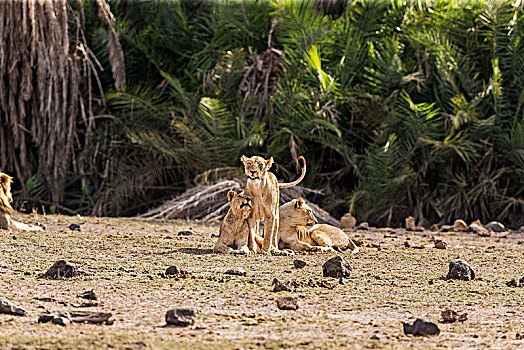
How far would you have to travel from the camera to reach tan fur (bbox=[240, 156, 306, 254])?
650cm

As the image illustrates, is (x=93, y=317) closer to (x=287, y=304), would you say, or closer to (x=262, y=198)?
(x=287, y=304)

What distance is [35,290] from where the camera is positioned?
4660 mm

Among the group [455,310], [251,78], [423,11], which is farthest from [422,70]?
[455,310]

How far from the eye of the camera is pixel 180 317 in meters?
3.81

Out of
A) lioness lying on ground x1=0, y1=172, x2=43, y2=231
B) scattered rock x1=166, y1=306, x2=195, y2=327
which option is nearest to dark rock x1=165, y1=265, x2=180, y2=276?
scattered rock x1=166, y1=306, x2=195, y2=327

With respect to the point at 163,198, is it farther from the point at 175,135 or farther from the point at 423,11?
the point at 423,11

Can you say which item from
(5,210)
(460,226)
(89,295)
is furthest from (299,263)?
(460,226)

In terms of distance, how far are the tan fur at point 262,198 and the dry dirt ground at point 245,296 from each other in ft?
0.96

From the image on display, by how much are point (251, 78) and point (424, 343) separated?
9.16 meters

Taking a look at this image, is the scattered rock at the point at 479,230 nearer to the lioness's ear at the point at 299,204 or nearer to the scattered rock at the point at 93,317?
the lioness's ear at the point at 299,204

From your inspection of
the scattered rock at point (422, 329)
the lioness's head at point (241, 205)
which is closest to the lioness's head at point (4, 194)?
the lioness's head at point (241, 205)

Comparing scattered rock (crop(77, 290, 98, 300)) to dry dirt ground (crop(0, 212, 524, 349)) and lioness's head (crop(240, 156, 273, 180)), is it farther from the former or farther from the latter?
lioness's head (crop(240, 156, 273, 180))

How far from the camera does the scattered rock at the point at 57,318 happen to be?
12.3ft

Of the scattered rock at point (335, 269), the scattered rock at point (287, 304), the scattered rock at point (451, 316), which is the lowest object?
the scattered rock at point (335, 269)
